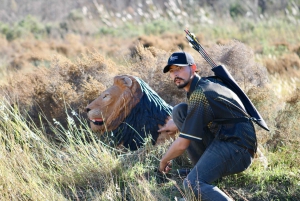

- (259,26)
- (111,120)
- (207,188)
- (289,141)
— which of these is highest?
(111,120)

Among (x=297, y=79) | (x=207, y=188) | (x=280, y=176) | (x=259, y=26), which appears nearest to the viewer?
(x=207, y=188)

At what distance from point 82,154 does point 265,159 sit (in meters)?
1.86

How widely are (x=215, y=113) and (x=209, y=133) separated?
0.31 m

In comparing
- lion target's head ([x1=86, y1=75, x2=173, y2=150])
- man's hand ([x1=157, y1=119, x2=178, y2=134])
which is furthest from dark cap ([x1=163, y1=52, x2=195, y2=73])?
lion target's head ([x1=86, y1=75, x2=173, y2=150])

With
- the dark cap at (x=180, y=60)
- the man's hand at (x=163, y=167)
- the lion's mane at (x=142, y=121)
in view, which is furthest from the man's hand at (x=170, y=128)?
the dark cap at (x=180, y=60)

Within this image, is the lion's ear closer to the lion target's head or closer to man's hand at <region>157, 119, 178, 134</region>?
the lion target's head

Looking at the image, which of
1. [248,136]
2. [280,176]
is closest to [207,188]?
[248,136]

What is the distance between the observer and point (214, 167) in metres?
5.39

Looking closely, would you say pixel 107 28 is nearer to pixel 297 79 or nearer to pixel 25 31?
pixel 25 31

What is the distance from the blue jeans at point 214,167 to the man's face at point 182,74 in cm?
58

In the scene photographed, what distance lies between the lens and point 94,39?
21125 mm

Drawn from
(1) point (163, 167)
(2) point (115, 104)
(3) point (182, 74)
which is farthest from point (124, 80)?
(1) point (163, 167)

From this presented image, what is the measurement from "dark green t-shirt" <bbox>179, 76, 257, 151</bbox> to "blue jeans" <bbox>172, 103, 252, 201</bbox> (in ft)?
0.28

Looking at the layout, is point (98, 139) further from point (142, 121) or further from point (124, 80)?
point (124, 80)
